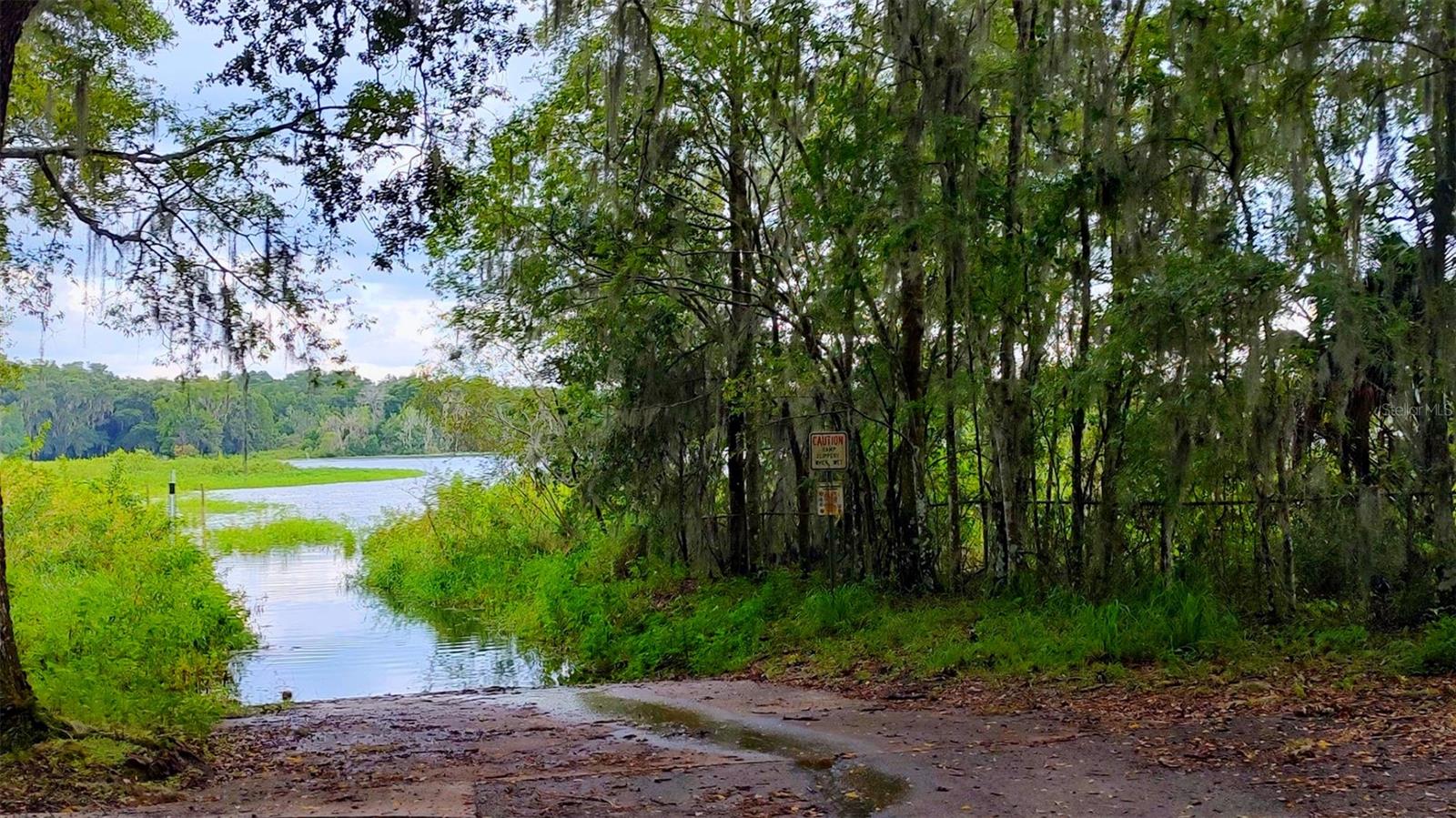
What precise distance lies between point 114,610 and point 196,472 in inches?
1258

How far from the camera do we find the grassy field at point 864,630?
8.04m

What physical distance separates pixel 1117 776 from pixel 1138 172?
5.48 m

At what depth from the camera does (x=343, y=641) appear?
51.6 feet

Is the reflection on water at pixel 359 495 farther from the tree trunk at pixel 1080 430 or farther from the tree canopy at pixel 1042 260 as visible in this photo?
the tree trunk at pixel 1080 430

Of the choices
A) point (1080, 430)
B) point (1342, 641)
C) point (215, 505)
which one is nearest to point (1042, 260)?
point (1080, 430)

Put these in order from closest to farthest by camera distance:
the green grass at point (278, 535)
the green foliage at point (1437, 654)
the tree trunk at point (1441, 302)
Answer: the green foliage at point (1437, 654), the tree trunk at point (1441, 302), the green grass at point (278, 535)

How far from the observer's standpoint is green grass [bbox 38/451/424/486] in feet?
68.5

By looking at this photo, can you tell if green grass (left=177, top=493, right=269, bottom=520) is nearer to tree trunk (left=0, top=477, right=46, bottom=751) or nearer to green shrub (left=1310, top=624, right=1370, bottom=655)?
tree trunk (left=0, top=477, right=46, bottom=751)

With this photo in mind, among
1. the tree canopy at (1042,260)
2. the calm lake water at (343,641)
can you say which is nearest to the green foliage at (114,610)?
the calm lake water at (343,641)

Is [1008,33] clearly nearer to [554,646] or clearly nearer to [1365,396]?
[1365,396]

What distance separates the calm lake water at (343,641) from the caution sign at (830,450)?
450 centimetres

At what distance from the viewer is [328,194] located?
7523 millimetres

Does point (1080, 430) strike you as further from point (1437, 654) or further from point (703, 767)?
point (703, 767)

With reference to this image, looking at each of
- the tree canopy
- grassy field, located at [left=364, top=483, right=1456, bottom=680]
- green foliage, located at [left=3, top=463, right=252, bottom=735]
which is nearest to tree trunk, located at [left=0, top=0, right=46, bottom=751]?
green foliage, located at [left=3, top=463, right=252, bottom=735]
